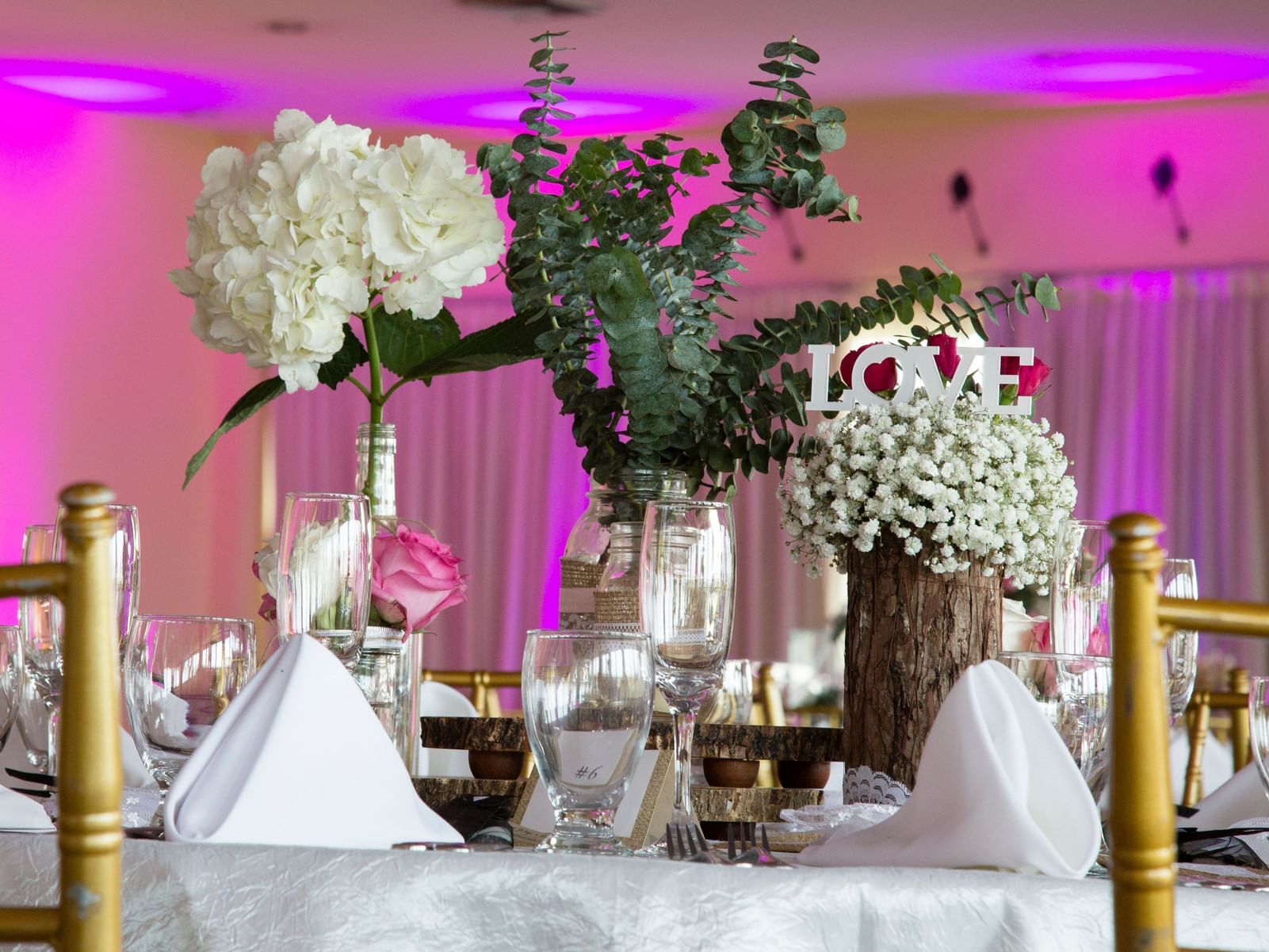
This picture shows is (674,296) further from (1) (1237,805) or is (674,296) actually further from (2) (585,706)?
(1) (1237,805)

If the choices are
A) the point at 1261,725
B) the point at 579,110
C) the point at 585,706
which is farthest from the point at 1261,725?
the point at 579,110

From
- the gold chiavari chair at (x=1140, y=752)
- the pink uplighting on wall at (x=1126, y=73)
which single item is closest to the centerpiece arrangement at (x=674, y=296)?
the gold chiavari chair at (x=1140, y=752)

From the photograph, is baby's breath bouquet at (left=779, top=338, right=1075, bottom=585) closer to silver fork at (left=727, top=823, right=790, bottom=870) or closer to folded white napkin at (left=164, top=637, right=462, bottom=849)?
silver fork at (left=727, top=823, right=790, bottom=870)

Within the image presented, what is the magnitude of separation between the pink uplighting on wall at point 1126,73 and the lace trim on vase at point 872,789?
4950 mm

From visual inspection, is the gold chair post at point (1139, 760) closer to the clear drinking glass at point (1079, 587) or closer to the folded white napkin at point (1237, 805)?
the clear drinking glass at point (1079, 587)

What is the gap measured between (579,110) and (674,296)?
5.37 m

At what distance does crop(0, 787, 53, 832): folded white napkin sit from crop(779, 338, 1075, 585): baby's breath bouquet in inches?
26.2

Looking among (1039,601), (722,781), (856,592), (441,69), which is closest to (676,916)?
(856,592)

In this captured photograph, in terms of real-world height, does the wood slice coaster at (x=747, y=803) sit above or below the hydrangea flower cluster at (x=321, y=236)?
below

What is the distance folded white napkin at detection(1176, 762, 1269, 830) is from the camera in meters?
1.43

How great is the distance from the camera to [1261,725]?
112 cm

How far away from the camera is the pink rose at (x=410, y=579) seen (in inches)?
50.2

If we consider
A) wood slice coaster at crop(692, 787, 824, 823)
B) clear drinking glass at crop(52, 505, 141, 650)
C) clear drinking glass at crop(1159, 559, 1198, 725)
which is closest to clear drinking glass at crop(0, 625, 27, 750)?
clear drinking glass at crop(52, 505, 141, 650)

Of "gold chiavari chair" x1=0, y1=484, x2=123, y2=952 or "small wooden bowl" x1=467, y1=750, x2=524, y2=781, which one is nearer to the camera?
"gold chiavari chair" x1=0, y1=484, x2=123, y2=952
